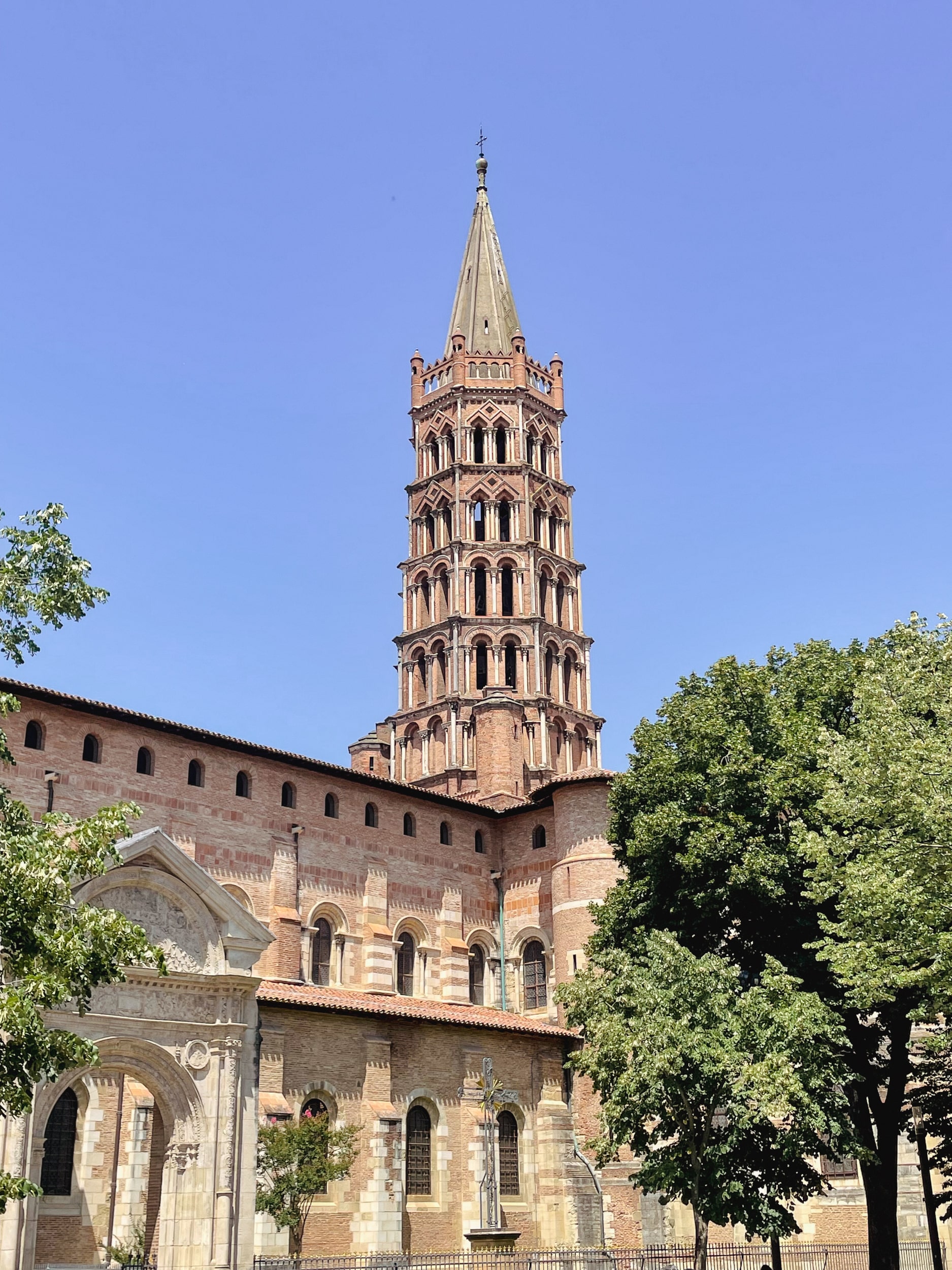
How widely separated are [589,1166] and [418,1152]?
614cm

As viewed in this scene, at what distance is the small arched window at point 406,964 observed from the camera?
45844mm

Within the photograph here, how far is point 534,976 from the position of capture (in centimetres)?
4834

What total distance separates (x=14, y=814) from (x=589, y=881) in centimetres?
3116

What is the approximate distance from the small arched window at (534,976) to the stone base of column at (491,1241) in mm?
15687

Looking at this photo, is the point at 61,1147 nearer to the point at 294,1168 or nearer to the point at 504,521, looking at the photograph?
the point at 294,1168

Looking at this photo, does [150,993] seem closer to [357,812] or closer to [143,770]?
[143,770]

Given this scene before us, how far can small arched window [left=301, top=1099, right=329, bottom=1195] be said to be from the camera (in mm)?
34031

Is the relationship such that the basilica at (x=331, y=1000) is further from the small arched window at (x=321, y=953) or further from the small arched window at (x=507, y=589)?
the small arched window at (x=507, y=589)

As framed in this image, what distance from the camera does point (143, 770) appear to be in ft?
129

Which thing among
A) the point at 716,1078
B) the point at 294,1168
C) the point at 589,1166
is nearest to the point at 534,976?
the point at 589,1166

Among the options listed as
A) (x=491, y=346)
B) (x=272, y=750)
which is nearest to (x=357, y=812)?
(x=272, y=750)

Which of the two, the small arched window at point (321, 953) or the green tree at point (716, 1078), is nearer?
the green tree at point (716, 1078)

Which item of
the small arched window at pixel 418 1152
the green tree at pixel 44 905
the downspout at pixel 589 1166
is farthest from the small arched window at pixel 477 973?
the green tree at pixel 44 905

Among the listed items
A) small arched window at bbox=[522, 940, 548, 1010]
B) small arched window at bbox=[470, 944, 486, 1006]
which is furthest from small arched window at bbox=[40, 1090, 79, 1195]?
small arched window at bbox=[522, 940, 548, 1010]
